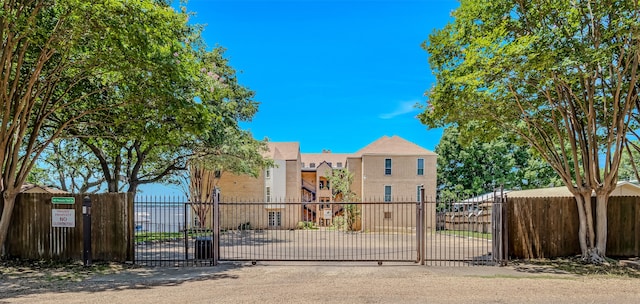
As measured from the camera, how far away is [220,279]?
9.05 metres

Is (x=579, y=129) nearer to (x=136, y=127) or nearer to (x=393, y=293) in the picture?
(x=393, y=293)

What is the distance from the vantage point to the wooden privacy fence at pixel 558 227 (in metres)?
11.6

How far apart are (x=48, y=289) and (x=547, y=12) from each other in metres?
13.1

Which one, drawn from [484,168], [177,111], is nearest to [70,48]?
[177,111]

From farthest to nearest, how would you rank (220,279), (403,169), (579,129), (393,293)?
(403,169), (579,129), (220,279), (393,293)

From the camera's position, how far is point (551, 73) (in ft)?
31.5

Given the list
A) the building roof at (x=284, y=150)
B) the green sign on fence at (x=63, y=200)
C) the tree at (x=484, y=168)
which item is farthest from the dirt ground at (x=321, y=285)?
the building roof at (x=284, y=150)

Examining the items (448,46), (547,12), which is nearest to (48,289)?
(448,46)

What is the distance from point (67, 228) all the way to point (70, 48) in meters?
4.93

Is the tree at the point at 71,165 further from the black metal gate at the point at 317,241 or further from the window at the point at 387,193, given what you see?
the window at the point at 387,193

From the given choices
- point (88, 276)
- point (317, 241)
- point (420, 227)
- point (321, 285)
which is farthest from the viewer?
point (317, 241)

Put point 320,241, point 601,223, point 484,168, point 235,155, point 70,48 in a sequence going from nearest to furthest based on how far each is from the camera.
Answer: point 70,48 < point 601,223 < point 320,241 < point 235,155 < point 484,168

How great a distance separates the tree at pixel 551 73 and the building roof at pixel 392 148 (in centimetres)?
2100

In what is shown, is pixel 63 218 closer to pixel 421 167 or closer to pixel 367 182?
pixel 367 182
